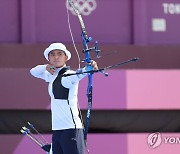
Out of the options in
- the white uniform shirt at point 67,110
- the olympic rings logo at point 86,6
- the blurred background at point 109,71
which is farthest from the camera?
the olympic rings logo at point 86,6

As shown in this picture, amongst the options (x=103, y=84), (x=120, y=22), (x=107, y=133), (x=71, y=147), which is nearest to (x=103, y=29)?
(x=120, y=22)

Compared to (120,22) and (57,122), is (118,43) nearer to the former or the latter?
(120,22)

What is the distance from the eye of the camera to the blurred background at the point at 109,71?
198 inches

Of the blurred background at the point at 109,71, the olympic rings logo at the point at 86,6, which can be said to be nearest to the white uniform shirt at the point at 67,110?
the blurred background at the point at 109,71

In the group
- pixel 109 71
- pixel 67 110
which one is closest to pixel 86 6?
pixel 109 71

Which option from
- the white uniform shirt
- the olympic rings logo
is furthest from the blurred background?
the white uniform shirt

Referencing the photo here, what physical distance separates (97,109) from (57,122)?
56.9 inches

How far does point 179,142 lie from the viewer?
512cm

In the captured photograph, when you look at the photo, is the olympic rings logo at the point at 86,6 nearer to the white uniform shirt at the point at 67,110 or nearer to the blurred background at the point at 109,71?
the blurred background at the point at 109,71

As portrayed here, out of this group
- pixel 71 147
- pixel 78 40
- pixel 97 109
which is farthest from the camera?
pixel 78 40

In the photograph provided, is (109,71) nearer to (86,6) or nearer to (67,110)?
(86,6)

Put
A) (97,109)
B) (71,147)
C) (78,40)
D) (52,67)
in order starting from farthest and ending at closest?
(78,40) → (97,109) → (52,67) → (71,147)

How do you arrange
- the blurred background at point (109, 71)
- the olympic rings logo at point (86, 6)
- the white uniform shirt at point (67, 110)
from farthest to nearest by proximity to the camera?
the olympic rings logo at point (86, 6) < the blurred background at point (109, 71) < the white uniform shirt at point (67, 110)

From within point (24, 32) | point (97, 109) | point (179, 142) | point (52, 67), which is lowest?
point (179, 142)
